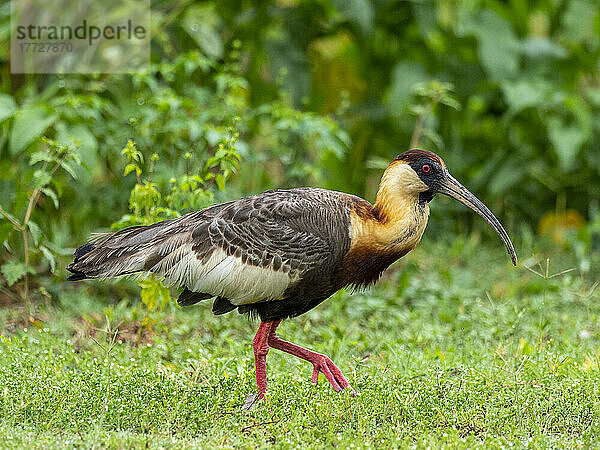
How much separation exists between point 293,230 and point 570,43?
15.8 ft

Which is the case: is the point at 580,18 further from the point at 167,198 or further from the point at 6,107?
the point at 6,107

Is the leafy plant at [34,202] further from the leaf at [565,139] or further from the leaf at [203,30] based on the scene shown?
the leaf at [565,139]

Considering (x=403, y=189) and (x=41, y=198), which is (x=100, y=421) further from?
(x=41, y=198)

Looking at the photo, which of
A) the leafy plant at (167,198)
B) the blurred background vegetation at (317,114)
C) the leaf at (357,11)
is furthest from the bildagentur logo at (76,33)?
the leafy plant at (167,198)

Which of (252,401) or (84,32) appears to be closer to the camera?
(252,401)

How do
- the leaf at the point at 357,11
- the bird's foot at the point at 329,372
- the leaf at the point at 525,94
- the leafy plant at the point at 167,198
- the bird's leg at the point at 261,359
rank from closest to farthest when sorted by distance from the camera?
the bird's leg at the point at 261,359 < the bird's foot at the point at 329,372 < the leafy plant at the point at 167,198 < the leaf at the point at 357,11 < the leaf at the point at 525,94

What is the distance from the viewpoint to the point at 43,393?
12.8 ft

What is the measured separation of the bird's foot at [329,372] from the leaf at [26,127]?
2.58m

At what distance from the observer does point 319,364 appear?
4223mm

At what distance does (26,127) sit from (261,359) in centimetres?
253

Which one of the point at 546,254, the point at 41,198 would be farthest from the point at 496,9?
the point at 41,198

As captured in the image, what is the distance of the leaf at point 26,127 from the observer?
5.56 meters

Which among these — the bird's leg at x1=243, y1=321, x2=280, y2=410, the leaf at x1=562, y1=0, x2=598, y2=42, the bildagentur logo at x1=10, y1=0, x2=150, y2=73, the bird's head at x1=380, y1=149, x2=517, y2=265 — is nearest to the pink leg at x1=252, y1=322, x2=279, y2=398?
the bird's leg at x1=243, y1=321, x2=280, y2=410

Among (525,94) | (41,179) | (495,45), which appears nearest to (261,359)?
(41,179)
